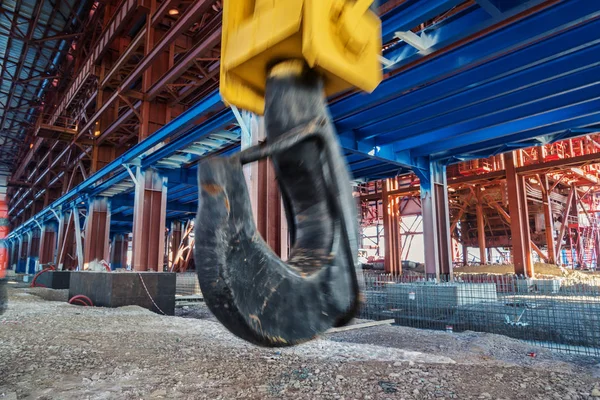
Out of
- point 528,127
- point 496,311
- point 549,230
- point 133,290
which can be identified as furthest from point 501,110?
point 549,230

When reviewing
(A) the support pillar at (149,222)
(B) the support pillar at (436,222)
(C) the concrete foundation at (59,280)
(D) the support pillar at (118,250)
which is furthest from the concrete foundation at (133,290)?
(D) the support pillar at (118,250)

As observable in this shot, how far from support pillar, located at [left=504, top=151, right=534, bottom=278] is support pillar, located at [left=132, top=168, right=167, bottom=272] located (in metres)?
11.9

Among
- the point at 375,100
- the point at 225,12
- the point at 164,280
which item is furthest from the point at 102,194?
the point at 225,12

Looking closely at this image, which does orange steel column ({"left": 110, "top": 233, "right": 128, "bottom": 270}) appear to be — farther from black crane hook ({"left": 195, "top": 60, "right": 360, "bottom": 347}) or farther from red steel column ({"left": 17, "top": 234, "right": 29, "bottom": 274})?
black crane hook ({"left": 195, "top": 60, "right": 360, "bottom": 347})

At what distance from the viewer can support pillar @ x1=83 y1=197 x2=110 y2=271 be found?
15.7m

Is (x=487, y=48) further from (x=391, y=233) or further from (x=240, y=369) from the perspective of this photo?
(x=391, y=233)

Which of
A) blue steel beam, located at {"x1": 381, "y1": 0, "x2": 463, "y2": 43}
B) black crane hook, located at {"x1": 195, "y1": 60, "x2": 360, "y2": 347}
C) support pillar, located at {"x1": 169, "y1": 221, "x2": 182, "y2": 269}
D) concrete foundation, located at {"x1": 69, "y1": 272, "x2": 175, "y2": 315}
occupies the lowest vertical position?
concrete foundation, located at {"x1": 69, "y1": 272, "x2": 175, "y2": 315}

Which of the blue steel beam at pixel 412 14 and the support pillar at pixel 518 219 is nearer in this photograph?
the blue steel beam at pixel 412 14

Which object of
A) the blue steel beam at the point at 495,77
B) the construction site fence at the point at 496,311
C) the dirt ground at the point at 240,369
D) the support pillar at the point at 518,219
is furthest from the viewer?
the support pillar at the point at 518,219

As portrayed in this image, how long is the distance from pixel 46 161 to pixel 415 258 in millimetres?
29350

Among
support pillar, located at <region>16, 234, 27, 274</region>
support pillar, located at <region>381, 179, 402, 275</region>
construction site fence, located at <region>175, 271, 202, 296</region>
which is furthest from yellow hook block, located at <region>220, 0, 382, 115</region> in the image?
support pillar, located at <region>16, 234, 27, 274</region>

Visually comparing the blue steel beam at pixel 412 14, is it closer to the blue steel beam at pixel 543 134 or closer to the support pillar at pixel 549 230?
the blue steel beam at pixel 543 134

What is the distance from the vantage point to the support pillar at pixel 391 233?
17.7 meters

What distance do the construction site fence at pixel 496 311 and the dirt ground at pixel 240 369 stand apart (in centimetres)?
116
